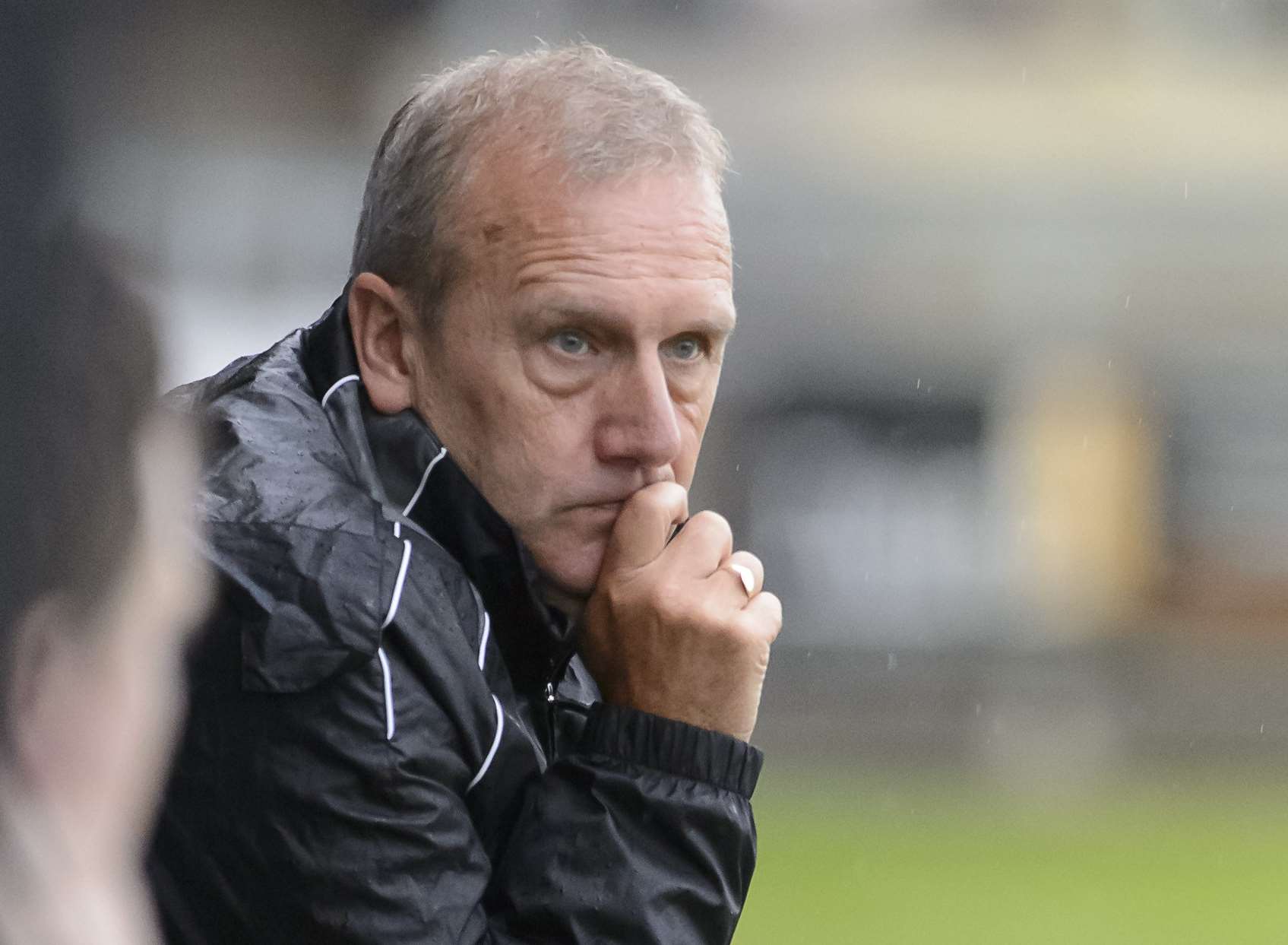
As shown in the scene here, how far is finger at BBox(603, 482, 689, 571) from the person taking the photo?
7.08ft

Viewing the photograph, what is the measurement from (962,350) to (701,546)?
19.1 m

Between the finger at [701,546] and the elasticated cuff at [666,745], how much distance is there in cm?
20

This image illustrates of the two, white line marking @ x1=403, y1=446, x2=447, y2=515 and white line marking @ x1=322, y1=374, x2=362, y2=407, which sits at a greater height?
white line marking @ x1=322, y1=374, x2=362, y2=407

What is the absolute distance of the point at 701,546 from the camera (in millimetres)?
2150

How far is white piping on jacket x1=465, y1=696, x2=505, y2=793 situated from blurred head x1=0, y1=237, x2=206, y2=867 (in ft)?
3.41

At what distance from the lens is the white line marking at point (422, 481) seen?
2.06 meters

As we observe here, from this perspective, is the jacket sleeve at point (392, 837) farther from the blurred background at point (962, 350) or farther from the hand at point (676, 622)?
the blurred background at point (962, 350)

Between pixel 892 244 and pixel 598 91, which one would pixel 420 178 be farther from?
pixel 892 244

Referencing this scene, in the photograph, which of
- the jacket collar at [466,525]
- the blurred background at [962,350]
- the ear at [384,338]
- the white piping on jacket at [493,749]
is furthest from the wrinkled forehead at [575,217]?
the blurred background at [962,350]

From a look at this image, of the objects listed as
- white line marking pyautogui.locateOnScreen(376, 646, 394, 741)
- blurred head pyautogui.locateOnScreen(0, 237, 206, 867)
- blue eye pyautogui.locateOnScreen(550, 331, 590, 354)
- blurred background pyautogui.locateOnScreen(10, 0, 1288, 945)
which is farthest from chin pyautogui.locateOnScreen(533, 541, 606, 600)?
blurred background pyautogui.locateOnScreen(10, 0, 1288, 945)

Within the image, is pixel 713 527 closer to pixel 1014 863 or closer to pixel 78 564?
pixel 78 564

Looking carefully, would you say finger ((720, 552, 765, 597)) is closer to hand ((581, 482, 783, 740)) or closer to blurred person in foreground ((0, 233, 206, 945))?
hand ((581, 482, 783, 740))

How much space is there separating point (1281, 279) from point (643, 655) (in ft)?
67.6

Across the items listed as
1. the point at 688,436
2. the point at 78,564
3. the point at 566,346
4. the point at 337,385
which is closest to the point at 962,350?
the point at 688,436
